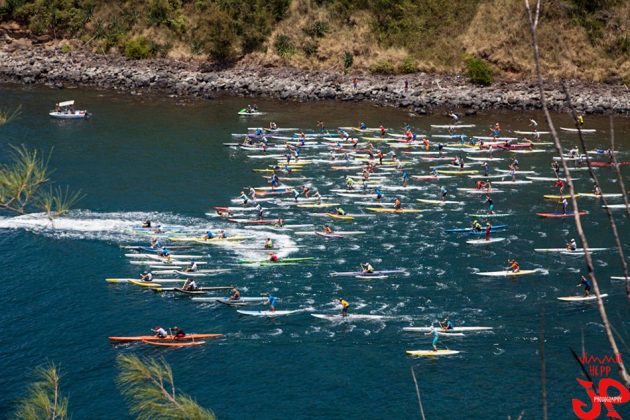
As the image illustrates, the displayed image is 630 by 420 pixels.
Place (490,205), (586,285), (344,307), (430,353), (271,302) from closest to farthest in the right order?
(430,353)
(344,307)
(271,302)
(586,285)
(490,205)

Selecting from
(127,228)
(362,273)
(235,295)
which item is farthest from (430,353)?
(127,228)

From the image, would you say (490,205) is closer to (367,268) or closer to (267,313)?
(367,268)

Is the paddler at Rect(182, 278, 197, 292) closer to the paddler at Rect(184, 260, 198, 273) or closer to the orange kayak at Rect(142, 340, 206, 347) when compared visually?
the paddler at Rect(184, 260, 198, 273)

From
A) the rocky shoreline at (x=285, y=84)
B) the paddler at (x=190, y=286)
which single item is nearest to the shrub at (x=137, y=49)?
the rocky shoreline at (x=285, y=84)

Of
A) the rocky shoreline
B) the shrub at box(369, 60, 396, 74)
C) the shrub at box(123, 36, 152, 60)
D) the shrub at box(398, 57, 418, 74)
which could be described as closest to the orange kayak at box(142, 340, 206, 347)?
the rocky shoreline

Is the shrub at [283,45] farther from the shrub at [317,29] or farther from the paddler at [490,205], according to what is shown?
the paddler at [490,205]

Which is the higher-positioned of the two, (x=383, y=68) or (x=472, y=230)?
(x=383, y=68)

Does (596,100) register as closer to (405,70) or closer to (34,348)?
(405,70)

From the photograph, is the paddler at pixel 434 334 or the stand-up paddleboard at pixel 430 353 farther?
the paddler at pixel 434 334
